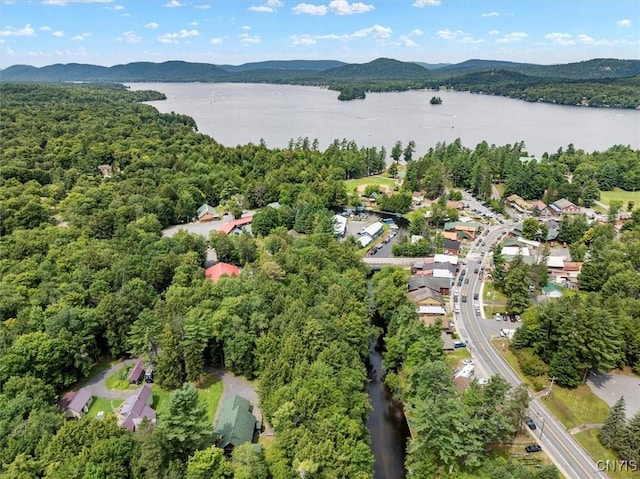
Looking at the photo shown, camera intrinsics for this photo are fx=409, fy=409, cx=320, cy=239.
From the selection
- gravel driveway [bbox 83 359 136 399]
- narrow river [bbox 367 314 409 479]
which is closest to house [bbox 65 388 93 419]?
gravel driveway [bbox 83 359 136 399]

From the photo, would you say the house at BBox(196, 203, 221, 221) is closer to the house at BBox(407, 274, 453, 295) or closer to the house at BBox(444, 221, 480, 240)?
the house at BBox(407, 274, 453, 295)

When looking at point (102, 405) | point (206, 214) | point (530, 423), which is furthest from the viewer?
point (206, 214)

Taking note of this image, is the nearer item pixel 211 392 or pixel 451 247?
pixel 211 392

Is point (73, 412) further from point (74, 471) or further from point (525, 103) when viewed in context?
point (525, 103)

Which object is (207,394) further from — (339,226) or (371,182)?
(371,182)

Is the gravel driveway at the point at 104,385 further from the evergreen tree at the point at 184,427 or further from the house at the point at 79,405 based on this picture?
the evergreen tree at the point at 184,427

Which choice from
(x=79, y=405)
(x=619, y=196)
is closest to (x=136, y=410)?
(x=79, y=405)
